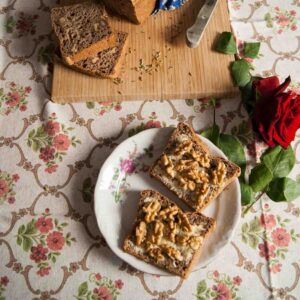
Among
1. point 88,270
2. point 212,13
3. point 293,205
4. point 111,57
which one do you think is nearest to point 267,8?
point 212,13

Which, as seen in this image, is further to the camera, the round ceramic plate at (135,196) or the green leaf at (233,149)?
the green leaf at (233,149)

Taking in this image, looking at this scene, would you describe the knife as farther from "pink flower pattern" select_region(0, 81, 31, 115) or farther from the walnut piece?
"pink flower pattern" select_region(0, 81, 31, 115)

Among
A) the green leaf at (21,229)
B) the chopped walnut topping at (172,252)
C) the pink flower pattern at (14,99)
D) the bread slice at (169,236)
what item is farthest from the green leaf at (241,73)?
the green leaf at (21,229)

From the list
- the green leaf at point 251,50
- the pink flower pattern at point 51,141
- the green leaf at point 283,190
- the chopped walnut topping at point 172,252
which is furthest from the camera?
the green leaf at point 251,50

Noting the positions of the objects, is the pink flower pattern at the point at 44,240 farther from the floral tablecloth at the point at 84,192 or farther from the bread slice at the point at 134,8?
the bread slice at the point at 134,8

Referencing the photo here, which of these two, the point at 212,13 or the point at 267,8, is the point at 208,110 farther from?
the point at 267,8

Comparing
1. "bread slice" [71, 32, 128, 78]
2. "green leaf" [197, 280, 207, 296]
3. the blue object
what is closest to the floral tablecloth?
"green leaf" [197, 280, 207, 296]

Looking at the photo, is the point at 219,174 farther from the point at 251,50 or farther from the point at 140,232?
the point at 251,50
